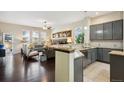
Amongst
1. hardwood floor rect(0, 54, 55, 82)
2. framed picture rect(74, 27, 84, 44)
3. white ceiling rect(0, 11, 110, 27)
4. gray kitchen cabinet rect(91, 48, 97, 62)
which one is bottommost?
hardwood floor rect(0, 54, 55, 82)

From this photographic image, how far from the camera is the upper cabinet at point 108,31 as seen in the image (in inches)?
159

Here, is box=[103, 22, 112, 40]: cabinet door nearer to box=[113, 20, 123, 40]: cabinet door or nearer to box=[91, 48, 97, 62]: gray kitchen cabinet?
box=[113, 20, 123, 40]: cabinet door

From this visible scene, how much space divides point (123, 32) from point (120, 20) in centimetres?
60

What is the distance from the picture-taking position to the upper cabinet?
405 cm

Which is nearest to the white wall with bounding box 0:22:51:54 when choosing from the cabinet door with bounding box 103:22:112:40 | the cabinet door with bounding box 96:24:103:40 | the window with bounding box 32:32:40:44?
the window with bounding box 32:32:40:44

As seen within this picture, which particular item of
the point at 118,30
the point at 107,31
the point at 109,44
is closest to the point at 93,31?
the point at 107,31

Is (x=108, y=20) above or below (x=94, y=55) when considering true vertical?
above

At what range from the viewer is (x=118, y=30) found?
4078mm

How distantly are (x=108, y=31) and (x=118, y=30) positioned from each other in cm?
46

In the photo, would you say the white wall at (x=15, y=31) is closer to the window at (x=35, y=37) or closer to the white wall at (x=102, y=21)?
the window at (x=35, y=37)

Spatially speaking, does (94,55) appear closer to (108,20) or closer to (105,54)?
(105,54)
